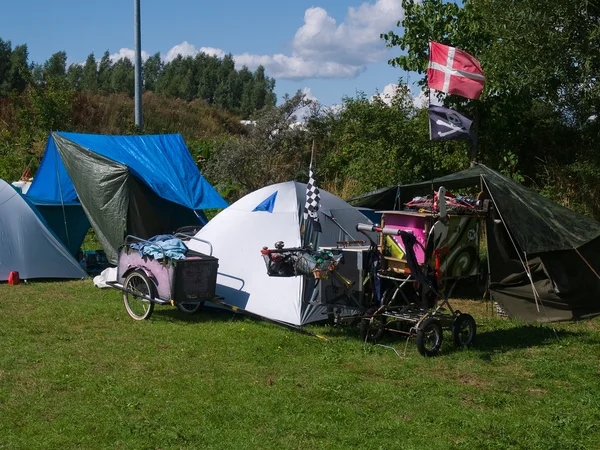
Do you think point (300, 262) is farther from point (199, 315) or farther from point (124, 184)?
point (124, 184)

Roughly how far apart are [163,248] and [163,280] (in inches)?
15.0

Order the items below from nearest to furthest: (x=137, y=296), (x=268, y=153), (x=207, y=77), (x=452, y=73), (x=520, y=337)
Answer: (x=520, y=337)
(x=137, y=296)
(x=452, y=73)
(x=268, y=153)
(x=207, y=77)

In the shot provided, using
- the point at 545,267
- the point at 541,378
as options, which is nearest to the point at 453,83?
the point at 545,267

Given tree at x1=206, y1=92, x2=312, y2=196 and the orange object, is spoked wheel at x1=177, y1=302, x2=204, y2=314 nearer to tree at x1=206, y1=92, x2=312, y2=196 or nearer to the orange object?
the orange object

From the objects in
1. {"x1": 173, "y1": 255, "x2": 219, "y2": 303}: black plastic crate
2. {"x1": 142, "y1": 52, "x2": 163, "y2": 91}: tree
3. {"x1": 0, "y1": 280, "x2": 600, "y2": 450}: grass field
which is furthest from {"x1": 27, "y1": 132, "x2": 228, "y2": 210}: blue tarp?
{"x1": 142, "y1": 52, "x2": 163, "y2": 91}: tree

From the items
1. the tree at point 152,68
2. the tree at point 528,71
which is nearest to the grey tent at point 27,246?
the tree at point 528,71

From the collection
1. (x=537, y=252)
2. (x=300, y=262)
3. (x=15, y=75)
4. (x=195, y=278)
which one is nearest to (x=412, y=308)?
A: (x=300, y=262)

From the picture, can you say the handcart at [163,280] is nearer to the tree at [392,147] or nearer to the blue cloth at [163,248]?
the blue cloth at [163,248]

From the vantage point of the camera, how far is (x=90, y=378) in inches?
256

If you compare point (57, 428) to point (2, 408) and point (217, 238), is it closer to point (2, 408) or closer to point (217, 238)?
point (2, 408)

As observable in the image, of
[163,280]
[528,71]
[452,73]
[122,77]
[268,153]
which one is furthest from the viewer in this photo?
[122,77]

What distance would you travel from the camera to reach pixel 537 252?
8.80 metres

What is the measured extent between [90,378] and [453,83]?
19.5 feet

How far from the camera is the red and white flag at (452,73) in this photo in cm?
960
